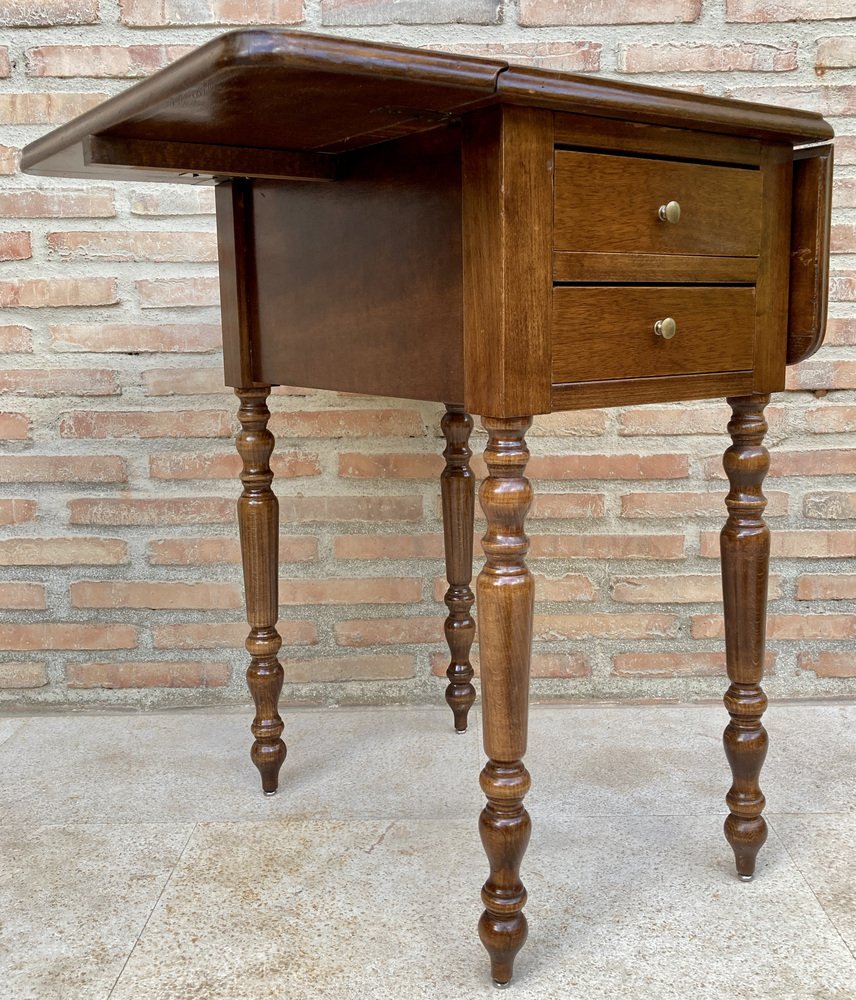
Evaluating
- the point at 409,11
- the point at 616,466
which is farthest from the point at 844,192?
the point at 409,11

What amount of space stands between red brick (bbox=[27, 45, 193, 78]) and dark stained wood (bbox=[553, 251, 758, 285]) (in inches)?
47.0

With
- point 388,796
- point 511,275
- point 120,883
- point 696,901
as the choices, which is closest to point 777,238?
point 511,275

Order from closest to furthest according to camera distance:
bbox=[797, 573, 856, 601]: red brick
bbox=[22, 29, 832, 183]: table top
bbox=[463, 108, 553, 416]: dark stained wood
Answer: bbox=[22, 29, 832, 183]: table top < bbox=[463, 108, 553, 416]: dark stained wood < bbox=[797, 573, 856, 601]: red brick

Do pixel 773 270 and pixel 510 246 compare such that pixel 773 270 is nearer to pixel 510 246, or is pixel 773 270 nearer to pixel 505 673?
pixel 510 246

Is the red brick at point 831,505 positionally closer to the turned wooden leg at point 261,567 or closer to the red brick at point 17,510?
the turned wooden leg at point 261,567

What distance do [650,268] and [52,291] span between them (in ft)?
4.32

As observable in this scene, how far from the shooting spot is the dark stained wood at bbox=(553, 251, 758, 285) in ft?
3.69

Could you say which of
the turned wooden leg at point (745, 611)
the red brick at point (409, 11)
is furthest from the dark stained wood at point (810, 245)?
the red brick at point (409, 11)

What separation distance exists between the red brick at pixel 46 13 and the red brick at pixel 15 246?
0.39 meters

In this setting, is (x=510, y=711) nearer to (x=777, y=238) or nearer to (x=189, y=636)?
(x=777, y=238)

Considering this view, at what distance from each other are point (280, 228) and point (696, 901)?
3.67 ft

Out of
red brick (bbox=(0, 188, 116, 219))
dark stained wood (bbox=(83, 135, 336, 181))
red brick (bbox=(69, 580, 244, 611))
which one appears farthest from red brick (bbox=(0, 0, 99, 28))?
red brick (bbox=(69, 580, 244, 611))

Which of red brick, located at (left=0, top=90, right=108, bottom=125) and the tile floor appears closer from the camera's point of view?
the tile floor

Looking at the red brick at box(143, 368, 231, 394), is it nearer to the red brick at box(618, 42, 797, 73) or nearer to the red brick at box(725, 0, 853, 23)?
the red brick at box(618, 42, 797, 73)
